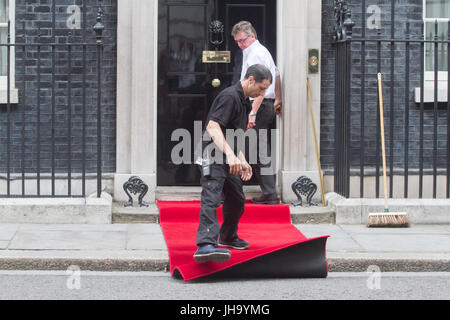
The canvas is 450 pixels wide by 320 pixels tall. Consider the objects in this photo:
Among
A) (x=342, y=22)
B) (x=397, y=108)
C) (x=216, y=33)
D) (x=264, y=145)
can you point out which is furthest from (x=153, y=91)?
(x=397, y=108)

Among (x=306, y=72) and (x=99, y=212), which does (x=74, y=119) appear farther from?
(x=306, y=72)

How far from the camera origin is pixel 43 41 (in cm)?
945

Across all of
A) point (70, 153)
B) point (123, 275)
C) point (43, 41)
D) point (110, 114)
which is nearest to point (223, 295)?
point (123, 275)

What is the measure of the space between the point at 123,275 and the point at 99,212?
2.00m

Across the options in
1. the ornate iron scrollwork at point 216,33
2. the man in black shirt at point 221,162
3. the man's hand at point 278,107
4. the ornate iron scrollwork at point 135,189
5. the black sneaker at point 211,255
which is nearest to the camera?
the black sneaker at point 211,255

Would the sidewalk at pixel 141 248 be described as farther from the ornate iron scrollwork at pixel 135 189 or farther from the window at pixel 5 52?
the window at pixel 5 52

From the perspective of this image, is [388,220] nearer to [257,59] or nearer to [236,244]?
[236,244]

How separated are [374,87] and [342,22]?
1.00m

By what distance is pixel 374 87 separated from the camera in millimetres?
9703

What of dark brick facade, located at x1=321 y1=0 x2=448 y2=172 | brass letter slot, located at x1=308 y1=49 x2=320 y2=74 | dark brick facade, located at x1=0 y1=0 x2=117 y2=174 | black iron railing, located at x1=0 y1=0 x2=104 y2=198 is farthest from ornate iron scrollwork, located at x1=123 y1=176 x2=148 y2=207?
brass letter slot, located at x1=308 y1=49 x2=320 y2=74

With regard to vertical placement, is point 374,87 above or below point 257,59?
below

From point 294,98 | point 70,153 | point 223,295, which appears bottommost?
point 223,295

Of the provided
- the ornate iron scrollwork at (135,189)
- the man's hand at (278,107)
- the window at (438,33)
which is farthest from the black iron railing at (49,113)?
the window at (438,33)

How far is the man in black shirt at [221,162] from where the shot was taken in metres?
6.44
